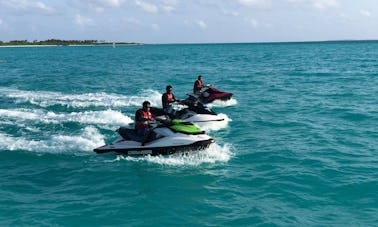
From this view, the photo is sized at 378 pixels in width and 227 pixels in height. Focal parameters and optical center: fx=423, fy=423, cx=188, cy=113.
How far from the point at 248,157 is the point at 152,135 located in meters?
3.05

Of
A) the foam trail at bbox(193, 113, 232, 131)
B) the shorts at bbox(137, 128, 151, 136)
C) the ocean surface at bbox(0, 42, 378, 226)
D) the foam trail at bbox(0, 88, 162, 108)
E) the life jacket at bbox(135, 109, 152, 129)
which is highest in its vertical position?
the life jacket at bbox(135, 109, 152, 129)

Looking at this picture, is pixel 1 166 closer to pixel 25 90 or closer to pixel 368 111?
pixel 368 111

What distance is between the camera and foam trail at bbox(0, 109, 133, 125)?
1888cm

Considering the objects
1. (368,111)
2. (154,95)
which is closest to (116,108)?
(154,95)

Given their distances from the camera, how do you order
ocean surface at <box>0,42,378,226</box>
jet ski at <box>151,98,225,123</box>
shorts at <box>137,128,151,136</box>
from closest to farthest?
ocean surface at <box>0,42,378,226</box>
shorts at <box>137,128,151,136</box>
jet ski at <box>151,98,225,123</box>

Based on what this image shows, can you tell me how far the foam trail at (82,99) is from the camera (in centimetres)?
2420

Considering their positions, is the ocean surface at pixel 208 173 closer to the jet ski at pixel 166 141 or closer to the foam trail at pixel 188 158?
the foam trail at pixel 188 158

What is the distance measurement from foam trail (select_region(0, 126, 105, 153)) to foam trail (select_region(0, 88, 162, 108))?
295 inches

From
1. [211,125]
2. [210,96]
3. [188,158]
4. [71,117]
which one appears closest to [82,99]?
[71,117]

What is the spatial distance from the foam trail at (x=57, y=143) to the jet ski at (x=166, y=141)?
1.66 meters

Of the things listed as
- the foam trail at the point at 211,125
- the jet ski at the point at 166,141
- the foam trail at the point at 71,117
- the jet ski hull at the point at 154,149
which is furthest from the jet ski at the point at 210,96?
the jet ski hull at the point at 154,149

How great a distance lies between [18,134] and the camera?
1661cm

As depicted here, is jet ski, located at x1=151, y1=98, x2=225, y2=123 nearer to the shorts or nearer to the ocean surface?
the ocean surface

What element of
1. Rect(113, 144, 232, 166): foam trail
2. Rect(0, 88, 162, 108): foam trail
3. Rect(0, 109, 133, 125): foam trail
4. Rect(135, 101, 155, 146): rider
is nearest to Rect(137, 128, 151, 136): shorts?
Rect(135, 101, 155, 146): rider
